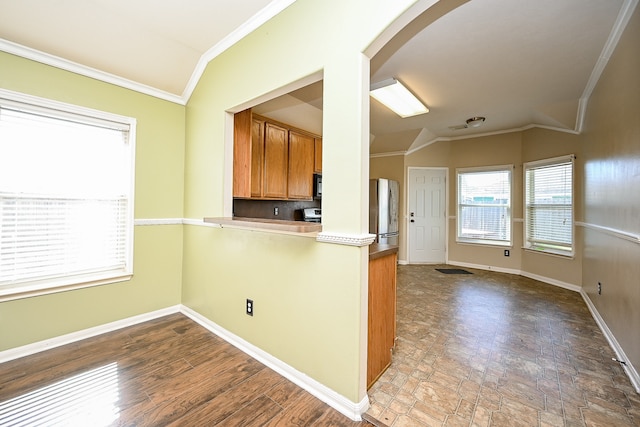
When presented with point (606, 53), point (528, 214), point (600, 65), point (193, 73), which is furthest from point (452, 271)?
point (193, 73)

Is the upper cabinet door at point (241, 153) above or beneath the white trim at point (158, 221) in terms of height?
above

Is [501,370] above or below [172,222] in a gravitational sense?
below

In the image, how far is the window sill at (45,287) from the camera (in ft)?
6.73

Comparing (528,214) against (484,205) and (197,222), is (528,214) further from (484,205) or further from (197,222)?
(197,222)

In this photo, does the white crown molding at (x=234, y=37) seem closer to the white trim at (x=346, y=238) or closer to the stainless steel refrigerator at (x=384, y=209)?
the white trim at (x=346, y=238)

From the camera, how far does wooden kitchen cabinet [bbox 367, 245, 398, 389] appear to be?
173 centimetres

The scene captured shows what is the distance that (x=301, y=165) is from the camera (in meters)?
3.76

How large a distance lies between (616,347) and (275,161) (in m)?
3.75

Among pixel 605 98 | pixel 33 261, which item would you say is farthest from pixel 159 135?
pixel 605 98

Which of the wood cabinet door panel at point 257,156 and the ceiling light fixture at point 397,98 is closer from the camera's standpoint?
the ceiling light fixture at point 397,98

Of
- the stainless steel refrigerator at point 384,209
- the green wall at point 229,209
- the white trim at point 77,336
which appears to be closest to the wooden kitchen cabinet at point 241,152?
the green wall at point 229,209

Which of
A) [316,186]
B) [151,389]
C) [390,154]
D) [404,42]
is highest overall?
[390,154]

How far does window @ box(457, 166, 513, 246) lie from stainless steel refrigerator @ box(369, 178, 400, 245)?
1368 mm

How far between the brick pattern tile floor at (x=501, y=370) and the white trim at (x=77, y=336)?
2.41 m
